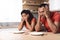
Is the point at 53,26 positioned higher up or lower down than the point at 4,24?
higher up

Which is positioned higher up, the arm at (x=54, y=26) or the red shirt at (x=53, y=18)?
the red shirt at (x=53, y=18)

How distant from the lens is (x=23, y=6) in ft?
12.1

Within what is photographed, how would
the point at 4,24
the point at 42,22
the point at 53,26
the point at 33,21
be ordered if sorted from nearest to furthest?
the point at 53,26, the point at 42,22, the point at 33,21, the point at 4,24

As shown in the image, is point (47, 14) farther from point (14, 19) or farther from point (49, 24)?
point (14, 19)

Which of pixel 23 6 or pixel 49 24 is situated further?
pixel 23 6

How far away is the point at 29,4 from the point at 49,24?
1.52m

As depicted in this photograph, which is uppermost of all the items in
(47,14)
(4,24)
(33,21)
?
(47,14)

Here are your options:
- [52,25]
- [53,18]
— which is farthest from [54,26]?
[53,18]

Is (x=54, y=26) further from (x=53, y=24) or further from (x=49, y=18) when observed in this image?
(x=49, y=18)

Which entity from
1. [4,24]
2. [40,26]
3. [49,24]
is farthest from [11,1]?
[49,24]

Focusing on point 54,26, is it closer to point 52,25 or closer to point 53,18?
point 52,25

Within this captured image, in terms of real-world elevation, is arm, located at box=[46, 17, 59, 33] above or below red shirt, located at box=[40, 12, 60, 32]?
below

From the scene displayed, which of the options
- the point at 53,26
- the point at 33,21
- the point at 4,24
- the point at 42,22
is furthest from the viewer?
the point at 4,24

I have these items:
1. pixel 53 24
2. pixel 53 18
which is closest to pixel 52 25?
pixel 53 24
